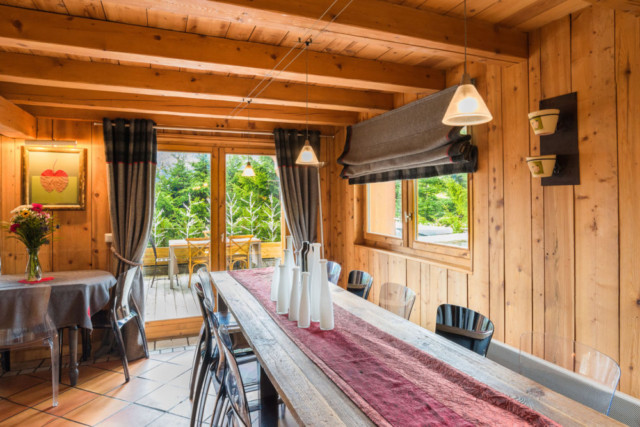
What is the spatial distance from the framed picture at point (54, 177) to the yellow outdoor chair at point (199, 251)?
113cm

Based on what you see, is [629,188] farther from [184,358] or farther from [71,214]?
[71,214]

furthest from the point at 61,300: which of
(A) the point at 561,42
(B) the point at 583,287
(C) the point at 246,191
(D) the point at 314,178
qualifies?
(A) the point at 561,42

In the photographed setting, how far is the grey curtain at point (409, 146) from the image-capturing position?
2.61 m

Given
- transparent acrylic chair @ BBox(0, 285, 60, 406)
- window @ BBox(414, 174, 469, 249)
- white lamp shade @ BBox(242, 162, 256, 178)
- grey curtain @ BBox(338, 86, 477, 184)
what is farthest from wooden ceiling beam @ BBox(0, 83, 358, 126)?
transparent acrylic chair @ BBox(0, 285, 60, 406)

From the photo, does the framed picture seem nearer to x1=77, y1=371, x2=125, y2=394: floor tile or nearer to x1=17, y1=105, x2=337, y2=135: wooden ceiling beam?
x1=17, y1=105, x2=337, y2=135: wooden ceiling beam

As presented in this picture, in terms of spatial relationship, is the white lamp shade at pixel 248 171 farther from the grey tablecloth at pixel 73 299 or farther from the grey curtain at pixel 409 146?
the grey tablecloth at pixel 73 299

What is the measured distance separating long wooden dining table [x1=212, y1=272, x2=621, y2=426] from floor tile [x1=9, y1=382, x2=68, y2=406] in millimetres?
1907

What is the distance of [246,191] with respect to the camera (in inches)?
172

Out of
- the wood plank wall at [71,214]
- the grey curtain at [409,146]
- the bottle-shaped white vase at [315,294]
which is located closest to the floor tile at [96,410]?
the wood plank wall at [71,214]

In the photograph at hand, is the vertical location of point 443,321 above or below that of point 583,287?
below

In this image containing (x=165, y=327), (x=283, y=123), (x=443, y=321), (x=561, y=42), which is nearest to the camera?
(x=443, y=321)

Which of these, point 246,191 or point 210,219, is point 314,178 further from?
point 210,219

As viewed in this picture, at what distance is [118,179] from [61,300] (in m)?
1.24

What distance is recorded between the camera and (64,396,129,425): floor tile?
2498mm
